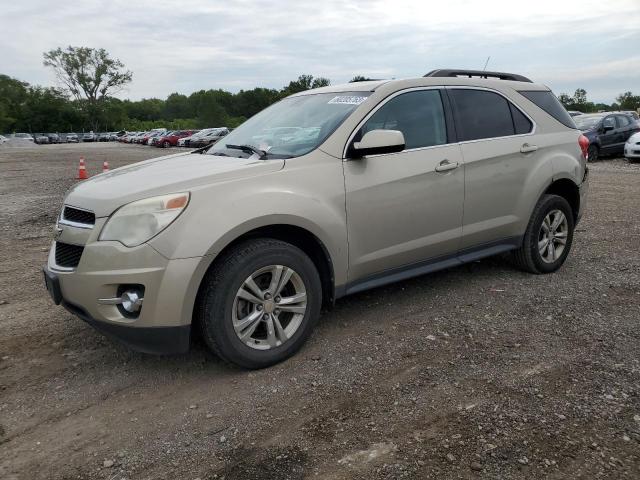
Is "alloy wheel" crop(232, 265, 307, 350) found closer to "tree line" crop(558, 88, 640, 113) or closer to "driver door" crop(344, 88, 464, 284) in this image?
"driver door" crop(344, 88, 464, 284)

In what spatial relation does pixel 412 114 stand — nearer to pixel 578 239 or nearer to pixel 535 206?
pixel 535 206

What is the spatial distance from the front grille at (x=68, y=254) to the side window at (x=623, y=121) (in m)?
18.9

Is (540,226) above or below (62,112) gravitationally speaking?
below

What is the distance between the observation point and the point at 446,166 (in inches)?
160

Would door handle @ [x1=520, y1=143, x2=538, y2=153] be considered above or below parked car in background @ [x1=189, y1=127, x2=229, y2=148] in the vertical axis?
below

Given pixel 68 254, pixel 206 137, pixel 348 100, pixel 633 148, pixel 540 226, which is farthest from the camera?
pixel 206 137

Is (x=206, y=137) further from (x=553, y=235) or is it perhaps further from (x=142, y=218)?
(x=142, y=218)

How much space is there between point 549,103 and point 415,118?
174cm

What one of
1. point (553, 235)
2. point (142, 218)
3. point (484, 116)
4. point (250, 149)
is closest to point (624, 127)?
point (553, 235)

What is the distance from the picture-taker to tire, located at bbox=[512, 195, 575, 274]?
4.83m

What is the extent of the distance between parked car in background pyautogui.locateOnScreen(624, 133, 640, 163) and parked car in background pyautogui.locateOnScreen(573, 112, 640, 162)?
0.96 metres

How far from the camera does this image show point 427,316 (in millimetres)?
4141

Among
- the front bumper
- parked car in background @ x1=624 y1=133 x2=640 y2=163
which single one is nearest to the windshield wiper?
the front bumper

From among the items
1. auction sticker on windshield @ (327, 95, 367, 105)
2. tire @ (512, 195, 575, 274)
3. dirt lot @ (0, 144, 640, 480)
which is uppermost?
auction sticker on windshield @ (327, 95, 367, 105)
